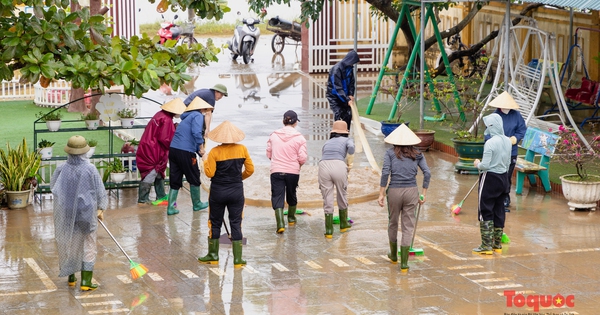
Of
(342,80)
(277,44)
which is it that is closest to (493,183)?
(342,80)

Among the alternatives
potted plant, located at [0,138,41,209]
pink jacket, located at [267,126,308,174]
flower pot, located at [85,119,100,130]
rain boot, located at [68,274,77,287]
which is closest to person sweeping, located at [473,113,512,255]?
pink jacket, located at [267,126,308,174]

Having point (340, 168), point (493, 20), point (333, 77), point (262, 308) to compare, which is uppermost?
point (493, 20)

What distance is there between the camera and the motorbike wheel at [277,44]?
34853mm

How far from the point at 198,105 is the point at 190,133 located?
368 mm

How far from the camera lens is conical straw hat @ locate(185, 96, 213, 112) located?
1149 cm

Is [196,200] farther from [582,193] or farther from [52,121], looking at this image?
[582,193]

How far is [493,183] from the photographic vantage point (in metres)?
9.85

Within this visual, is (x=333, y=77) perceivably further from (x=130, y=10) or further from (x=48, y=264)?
(x=130, y=10)

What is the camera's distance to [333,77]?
14305 millimetres

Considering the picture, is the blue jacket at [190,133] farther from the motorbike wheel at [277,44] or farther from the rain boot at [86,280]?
the motorbike wheel at [277,44]

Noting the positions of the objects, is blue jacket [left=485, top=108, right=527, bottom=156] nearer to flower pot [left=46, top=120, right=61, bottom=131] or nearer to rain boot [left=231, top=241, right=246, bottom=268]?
rain boot [left=231, top=241, right=246, bottom=268]

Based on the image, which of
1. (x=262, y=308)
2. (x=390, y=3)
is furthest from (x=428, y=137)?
(x=262, y=308)

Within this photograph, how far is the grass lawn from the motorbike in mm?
9534

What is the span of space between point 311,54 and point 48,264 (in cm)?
1994
